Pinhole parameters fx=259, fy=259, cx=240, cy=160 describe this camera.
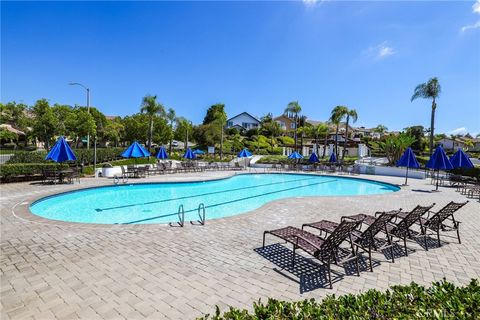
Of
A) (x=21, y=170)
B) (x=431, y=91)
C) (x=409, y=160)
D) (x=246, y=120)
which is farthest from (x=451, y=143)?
(x=21, y=170)

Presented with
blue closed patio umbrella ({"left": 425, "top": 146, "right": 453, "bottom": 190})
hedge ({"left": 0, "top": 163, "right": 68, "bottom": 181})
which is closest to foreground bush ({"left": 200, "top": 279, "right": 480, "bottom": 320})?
blue closed patio umbrella ({"left": 425, "top": 146, "right": 453, "bottom": 190})

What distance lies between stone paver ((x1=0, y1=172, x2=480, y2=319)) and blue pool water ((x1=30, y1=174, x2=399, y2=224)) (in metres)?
2.79

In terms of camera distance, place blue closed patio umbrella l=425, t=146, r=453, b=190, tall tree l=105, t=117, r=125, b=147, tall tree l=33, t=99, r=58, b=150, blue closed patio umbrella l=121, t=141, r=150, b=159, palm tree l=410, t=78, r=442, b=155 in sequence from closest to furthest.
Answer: blue closed patio umbrella l=425, t=146, r=453, b=190
blue closed patio umbrella l=121, t=141, r=150, b=159
tall tree l=33, t=99, r=58, b=150
palm tree l=410, t=78, r=442, b=155
tall tree l=105, t=117, r=125, b=147

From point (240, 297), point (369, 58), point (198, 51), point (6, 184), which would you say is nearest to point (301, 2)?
point (369, 58)

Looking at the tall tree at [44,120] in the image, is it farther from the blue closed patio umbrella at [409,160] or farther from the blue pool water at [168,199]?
the blue closed patio umbrella at [409,160]

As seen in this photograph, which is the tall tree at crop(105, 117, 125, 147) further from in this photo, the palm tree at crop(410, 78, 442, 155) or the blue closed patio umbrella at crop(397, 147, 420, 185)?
the palm tree at crop(410, 78, 442, 155)

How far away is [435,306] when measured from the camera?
A: 2705 mm

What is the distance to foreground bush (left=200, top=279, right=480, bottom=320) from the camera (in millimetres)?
2488

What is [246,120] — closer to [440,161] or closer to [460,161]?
[440,161]

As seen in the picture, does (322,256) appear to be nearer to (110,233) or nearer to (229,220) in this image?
(229,220)

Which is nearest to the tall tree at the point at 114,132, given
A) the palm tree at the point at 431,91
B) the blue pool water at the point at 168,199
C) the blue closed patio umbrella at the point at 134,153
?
the blue closed patio umbrella at the point at 134,153

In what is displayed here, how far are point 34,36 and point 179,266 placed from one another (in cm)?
1558

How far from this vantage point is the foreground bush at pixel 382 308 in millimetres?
2488

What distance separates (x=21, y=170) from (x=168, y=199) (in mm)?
9392
